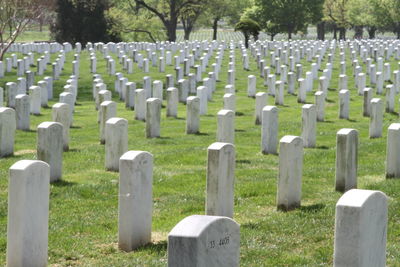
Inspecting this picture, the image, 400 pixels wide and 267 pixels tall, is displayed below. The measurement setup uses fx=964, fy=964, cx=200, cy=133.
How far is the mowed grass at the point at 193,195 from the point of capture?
9.22 metres

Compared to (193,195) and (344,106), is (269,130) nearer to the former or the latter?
(193,195)

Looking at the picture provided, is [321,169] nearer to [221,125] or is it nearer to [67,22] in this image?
[221,125]

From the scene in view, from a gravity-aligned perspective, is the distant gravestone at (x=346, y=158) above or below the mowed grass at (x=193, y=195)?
above

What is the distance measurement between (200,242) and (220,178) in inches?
183

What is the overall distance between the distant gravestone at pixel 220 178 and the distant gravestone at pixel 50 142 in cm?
287

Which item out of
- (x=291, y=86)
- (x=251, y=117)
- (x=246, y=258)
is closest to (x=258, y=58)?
(x=291, y=86)

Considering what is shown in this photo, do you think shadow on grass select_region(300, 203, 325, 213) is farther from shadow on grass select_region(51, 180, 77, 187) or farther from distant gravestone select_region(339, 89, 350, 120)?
distant gravestone select_region(339, 89, 350, 120)

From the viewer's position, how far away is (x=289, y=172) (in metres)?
11.3

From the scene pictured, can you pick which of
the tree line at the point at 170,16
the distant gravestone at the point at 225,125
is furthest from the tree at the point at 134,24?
the distant gravestone at the point at 225,125

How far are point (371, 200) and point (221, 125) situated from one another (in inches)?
370

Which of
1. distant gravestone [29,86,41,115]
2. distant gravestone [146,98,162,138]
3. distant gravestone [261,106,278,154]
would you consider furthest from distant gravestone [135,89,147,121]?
distant gravestone [261,106,278,154]

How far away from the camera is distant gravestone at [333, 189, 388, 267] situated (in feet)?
20.9

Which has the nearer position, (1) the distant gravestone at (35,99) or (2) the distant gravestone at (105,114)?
Result: (2) the distant gravestone at (105,114)

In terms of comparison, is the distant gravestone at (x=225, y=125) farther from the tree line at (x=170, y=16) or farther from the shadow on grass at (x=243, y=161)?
the tree line at (x=170, y=16)
